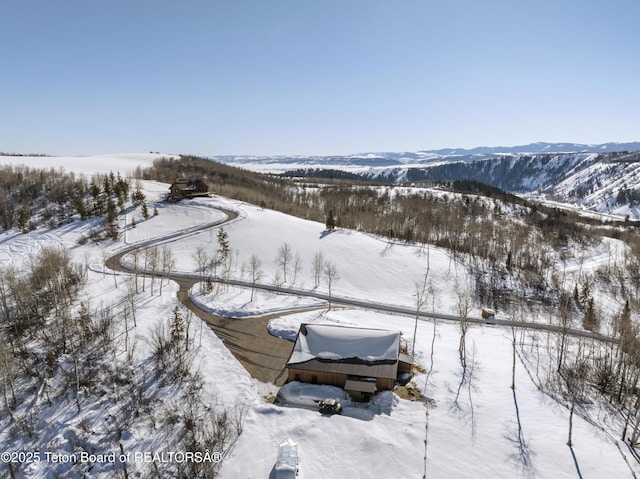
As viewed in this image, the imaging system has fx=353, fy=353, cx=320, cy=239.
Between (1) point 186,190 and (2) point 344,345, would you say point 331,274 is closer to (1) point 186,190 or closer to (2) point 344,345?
(2) point 344,345

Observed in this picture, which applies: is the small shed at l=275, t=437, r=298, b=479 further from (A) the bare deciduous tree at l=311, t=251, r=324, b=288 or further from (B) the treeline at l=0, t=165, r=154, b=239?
(B) the treeline at l=0, t=165, r=154, b=239

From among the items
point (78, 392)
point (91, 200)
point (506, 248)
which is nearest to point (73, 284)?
point (78, 392)

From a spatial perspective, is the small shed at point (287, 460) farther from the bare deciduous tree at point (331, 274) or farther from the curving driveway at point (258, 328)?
the bare deciduous tree at point (331, 274)

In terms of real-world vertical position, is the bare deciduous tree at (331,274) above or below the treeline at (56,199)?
below

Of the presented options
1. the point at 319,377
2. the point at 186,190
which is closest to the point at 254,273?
the point at 319,377

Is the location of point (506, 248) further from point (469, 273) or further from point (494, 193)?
point (494, 193)

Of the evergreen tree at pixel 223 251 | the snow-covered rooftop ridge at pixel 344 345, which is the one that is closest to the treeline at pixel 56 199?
the evergreen tree at pixel 223 251

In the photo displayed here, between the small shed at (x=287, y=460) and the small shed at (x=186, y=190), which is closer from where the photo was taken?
the small shed at (x=287, y=460)

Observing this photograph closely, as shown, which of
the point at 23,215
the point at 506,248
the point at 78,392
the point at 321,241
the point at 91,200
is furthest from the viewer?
the point at 506,248
